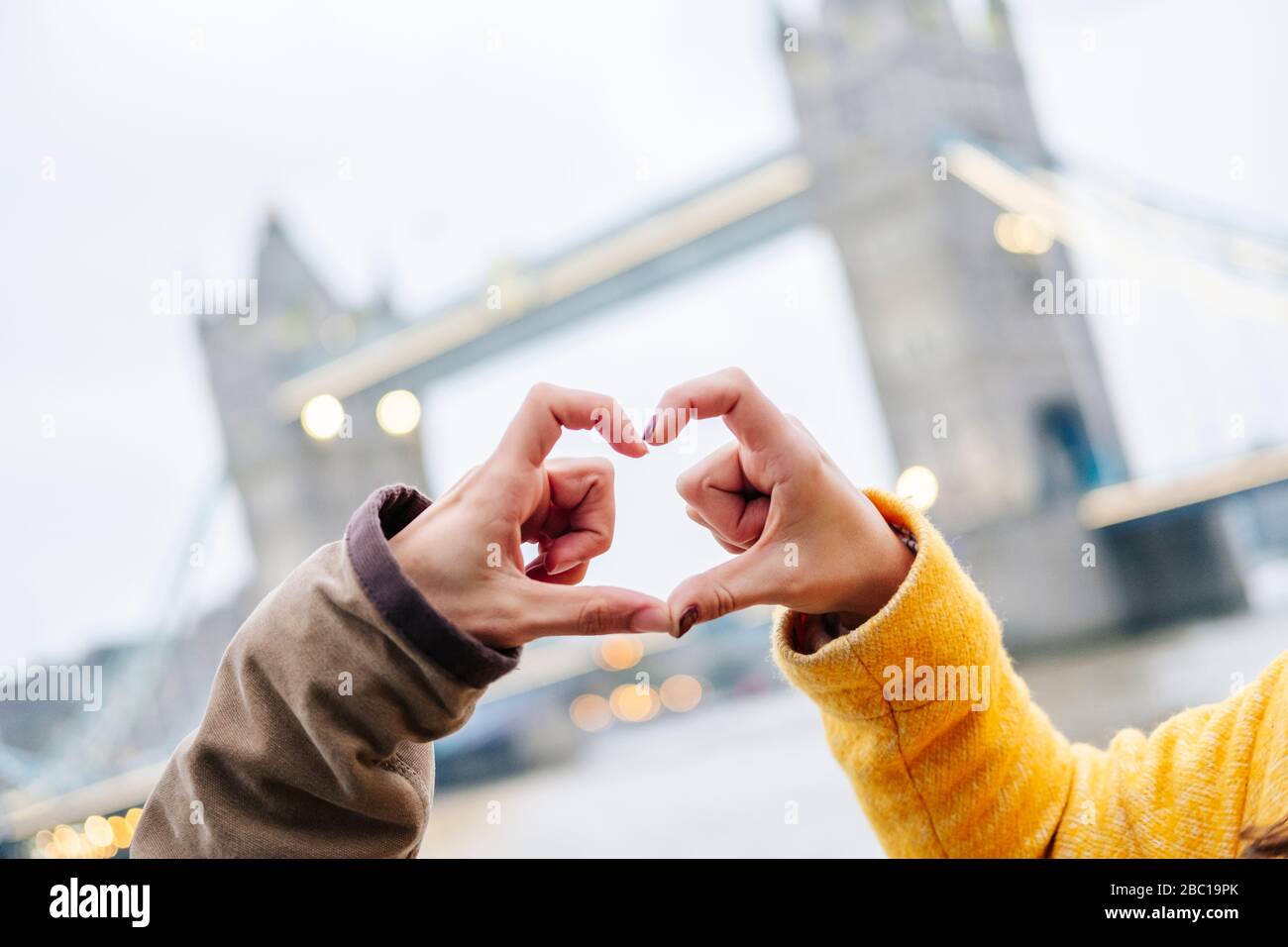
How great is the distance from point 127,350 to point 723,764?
453 cm

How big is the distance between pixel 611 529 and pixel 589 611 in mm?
100

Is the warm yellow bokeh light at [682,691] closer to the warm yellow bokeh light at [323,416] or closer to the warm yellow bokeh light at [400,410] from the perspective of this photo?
the warm yellow bokeh light at [400,410]

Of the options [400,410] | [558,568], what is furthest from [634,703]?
[558,568]

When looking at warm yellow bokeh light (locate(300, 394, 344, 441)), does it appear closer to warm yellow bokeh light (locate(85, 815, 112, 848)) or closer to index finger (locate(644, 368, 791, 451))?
warm yellow bokeh light (locate(85, 815, 112, 848))

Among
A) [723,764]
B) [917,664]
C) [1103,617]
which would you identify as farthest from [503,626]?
[1103,617]

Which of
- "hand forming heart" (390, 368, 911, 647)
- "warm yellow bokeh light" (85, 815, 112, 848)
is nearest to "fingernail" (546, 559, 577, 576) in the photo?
"hand forming heart" (390, 368, 911, 647)

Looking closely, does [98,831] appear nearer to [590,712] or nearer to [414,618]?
[590,712]

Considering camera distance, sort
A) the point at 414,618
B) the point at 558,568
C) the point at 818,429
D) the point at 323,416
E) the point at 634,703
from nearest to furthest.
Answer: the point at 414,618 → the point at 558,568 → the point at 818,429 → the point at 634,703 → the point at 323,416

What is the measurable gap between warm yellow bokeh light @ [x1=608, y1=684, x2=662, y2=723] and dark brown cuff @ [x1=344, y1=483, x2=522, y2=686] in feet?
22.3

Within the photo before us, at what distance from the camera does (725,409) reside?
524 millimetres

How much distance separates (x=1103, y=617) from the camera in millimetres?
6027

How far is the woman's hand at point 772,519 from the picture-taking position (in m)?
0.51
